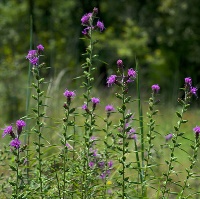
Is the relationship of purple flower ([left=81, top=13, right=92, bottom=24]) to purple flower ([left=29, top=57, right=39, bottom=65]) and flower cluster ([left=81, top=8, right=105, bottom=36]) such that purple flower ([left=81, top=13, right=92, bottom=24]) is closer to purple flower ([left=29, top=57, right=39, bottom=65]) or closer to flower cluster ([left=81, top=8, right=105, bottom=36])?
flower cluster ([left=81, top=8, right=105, bottom=36])

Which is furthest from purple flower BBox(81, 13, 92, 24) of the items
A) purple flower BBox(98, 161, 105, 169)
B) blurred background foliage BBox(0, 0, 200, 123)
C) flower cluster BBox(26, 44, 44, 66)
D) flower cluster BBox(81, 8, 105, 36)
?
blurred background foliage BBox(0, 0, 200, 123)

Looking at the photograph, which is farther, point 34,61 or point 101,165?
point 101,165

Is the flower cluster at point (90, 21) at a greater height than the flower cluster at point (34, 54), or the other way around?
the flower cluster at point (90, 21)

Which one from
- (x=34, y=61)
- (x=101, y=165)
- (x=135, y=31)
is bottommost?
(x=101, y=165)

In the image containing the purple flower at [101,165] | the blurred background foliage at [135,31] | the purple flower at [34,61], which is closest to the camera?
the purple flower at [34,61]

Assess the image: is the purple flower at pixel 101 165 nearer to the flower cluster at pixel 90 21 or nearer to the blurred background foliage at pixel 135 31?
the flower cluster at pixel 90 21

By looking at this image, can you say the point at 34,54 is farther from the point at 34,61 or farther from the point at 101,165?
the point at 101,165

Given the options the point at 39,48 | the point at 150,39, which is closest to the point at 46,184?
the point at 39,48

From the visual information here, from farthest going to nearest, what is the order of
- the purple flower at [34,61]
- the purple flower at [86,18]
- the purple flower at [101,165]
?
the purple flower at [101,165] → the purple flower at [86,18] → the purple flower at [34,61]

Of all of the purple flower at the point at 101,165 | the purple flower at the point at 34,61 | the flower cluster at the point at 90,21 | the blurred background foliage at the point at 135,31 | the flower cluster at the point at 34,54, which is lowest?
the purple flower at the point at 101,165

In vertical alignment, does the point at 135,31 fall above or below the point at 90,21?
above

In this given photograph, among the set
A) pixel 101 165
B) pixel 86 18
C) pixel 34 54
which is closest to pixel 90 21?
pixel 86 18

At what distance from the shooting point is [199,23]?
18703mm

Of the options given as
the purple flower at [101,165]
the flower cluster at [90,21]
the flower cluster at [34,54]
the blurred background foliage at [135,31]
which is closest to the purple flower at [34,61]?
the flower cluster at [34,54]
